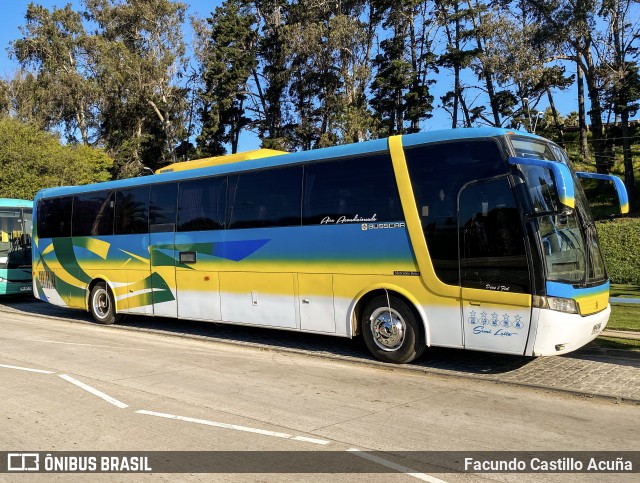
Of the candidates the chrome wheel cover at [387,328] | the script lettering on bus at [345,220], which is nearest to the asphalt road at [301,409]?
the chrome wheel cover at [387,328]

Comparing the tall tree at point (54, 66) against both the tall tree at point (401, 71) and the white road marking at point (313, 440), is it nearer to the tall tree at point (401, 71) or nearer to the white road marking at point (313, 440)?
the tall tree at point (401, 71)

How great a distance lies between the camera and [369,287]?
29.2 feet

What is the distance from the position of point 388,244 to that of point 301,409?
319 cm

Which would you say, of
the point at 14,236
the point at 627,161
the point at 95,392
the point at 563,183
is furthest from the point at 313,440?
the point at 627,161

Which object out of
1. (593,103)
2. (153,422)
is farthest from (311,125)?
(153,422)

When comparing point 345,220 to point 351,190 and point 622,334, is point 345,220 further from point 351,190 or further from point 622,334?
point 622,334

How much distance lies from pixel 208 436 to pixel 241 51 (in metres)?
45.6

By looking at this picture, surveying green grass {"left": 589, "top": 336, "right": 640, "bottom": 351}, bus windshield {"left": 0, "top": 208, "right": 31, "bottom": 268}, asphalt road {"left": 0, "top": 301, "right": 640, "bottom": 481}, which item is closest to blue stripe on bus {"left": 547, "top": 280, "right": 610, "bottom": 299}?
asphalt road {"left": 0, "top": 301, "right": 640, "bottom": 481}

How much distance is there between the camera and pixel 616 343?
31.7 feet

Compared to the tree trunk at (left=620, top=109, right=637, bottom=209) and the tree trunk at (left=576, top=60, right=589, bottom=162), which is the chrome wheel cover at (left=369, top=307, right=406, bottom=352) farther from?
the tree trunk at (left=576, top=60, right=589, bottom=162)

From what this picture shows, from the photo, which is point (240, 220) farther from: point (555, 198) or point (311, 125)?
point (311, 125)

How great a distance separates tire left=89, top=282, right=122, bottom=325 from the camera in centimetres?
1398

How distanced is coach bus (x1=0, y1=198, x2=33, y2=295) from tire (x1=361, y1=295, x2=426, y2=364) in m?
14.6

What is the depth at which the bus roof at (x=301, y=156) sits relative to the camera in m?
7.96
